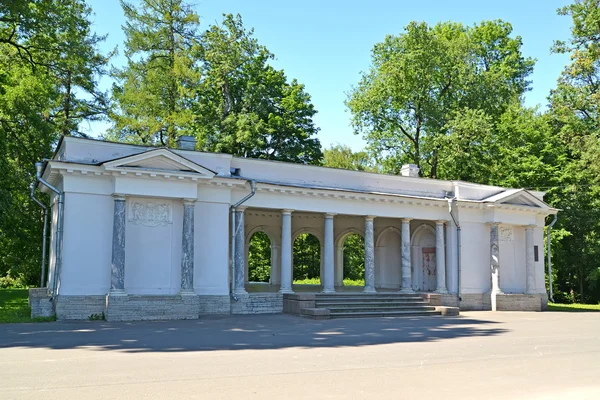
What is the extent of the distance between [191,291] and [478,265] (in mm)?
13087

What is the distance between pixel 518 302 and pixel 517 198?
14.7ft

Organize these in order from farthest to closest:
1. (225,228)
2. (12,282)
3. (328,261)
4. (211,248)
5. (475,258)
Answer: (12,282), (475,258), (328,261), (225,228), (211,248)

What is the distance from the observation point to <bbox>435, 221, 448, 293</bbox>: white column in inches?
979

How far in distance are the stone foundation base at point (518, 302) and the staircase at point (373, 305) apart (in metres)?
4.28

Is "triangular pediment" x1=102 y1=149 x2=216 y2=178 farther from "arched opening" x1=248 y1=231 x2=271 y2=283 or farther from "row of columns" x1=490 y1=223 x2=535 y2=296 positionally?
"arched opening" x1=248 y1=231 x2=271 y2=283

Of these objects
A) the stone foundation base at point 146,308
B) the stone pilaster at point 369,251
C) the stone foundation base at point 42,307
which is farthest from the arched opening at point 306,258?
the stone foundation base at point 42,307

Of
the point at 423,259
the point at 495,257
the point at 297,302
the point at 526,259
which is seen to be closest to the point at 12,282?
the point at 297,302

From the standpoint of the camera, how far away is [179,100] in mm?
35750

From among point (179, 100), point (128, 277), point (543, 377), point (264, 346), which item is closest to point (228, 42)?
point (179, 100)

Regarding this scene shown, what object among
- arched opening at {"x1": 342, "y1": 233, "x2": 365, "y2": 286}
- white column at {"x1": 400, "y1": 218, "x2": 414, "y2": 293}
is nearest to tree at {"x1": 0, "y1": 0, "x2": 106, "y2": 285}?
white column at {"x1": 400, "y1": 218, "x2": 414, "y2": 293}

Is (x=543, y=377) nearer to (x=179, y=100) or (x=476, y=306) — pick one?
(x=476, y=306)

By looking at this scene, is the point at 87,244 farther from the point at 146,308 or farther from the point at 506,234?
the point at 506,234

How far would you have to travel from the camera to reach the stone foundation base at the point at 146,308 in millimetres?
17078

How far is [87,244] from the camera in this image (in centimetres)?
1766
